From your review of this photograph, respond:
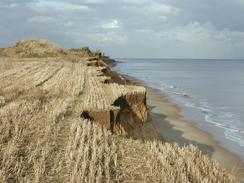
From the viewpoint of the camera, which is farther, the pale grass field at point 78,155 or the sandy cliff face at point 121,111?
the sandy cliff face at point 121,111

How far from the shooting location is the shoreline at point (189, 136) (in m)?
16.0

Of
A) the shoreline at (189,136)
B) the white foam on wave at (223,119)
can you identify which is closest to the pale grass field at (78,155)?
the shoreline at (189,136)

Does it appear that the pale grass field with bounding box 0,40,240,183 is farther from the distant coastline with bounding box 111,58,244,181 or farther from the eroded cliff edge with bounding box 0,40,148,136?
the distant coastline with bounding box 111,58,244,181

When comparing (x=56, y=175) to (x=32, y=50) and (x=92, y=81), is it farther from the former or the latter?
(x=32, y=50)

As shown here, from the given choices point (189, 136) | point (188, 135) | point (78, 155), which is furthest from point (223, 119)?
point (78, 155)

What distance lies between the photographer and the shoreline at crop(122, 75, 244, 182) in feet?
52.4

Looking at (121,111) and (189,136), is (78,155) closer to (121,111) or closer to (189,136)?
(121,111)

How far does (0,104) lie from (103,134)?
4.10 m

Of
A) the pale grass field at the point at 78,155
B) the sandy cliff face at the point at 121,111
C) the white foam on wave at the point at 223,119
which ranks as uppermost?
the pale grass field at the point at 78,155

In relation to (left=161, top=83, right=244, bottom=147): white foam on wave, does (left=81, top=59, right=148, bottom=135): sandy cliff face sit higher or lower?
higher

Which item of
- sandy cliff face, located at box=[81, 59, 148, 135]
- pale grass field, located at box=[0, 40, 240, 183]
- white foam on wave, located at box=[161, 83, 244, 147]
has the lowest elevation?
white foam on wave, located at box=[161, 83, 244, 147]

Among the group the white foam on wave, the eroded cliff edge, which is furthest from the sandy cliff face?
the white foam on wave

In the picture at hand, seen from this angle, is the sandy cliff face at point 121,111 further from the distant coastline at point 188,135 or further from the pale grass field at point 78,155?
the distant coastline at point 188,135

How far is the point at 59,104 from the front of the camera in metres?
13.0
